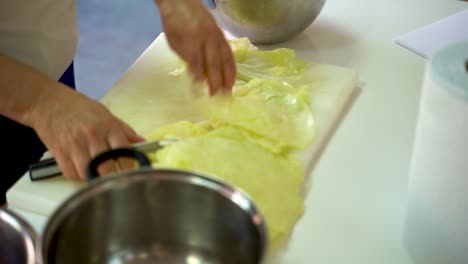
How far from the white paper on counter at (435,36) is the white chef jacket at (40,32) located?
57 centimetres

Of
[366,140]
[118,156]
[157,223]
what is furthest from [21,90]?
[366,140]

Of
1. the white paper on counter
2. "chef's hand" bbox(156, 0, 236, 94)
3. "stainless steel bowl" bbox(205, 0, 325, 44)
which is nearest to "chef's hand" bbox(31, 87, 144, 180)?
"chef's hand" bbox(156, 0, 236, 94)

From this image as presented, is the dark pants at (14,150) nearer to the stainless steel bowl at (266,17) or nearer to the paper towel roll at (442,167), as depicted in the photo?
the stainless steel bowl at (266,17)

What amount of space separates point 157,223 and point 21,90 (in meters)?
0.33

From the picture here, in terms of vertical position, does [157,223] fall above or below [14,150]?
above

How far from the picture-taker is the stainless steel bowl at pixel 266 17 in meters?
0.95

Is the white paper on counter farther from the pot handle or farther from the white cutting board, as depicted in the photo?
the pot handle

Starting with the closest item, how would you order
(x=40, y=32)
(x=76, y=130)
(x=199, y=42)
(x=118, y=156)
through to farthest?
(x=118, y=156), (x=76, y=130), (x=199, y=42), (x=40, y=32)

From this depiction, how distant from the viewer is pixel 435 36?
1.03 m

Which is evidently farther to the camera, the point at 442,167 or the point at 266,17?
the point at 266,17

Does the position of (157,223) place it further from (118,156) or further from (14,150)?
(14,150)

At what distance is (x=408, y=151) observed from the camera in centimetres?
79

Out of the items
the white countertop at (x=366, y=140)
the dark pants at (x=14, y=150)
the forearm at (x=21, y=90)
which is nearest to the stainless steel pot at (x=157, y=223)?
the white countertop at (x=366, y=140)

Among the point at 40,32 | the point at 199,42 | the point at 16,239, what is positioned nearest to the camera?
the point at 16,239
